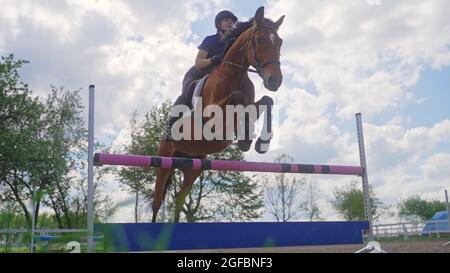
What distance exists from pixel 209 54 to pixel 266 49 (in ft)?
3.32

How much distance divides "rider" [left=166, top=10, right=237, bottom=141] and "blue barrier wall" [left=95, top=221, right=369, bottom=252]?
1230mm

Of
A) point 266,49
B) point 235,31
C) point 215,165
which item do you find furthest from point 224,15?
point 215,165

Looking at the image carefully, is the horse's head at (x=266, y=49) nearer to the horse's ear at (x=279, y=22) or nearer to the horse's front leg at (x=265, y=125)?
the horse's ear at (x=279, y=22)

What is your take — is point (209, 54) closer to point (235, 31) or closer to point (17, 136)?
point (235, 31)

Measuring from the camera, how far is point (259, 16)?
4.75 meters

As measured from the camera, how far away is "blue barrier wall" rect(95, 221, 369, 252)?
15.0 feet

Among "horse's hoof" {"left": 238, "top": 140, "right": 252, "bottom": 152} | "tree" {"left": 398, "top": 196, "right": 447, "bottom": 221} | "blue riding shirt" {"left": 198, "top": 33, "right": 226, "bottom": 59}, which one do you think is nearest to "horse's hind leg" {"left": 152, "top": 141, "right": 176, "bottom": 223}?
"blue riding shirt" {"left": 198, "top": 33, "right": 226, "bottom": 59}

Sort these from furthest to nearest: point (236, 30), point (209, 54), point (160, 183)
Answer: point (160, 183)
point (209, 54)
point (236, 30)

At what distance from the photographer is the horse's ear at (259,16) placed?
470cm

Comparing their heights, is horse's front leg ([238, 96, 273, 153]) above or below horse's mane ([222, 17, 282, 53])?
below

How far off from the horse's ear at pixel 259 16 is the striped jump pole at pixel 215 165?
143cm

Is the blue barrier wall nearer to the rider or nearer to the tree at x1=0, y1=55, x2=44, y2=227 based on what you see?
the rider
